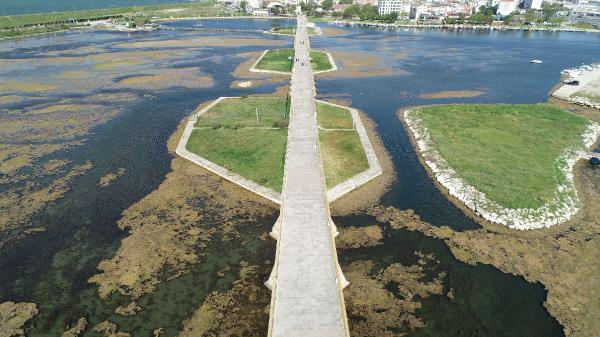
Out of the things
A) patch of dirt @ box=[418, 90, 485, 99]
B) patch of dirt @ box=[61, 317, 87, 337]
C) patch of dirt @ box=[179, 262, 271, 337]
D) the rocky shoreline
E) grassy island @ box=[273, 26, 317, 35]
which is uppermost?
grassy island @ box=[273, 26, 317, 35]

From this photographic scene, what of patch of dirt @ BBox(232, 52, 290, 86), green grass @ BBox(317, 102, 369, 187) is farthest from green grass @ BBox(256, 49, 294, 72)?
green grass @ BBox(317, 102, 369, 187)

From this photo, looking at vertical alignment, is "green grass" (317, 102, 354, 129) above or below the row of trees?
below

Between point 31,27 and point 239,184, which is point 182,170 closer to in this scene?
point 239,184

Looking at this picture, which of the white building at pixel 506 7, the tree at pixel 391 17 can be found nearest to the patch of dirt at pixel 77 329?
the tree at pixel 391 17

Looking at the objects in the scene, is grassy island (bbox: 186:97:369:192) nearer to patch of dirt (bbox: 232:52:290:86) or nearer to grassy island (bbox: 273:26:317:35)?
patch of dirt (bbox: 232:52:290:86)

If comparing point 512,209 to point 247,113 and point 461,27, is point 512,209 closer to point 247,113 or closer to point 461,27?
point 247,113

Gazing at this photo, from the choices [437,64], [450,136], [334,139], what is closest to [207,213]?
[334,139]
